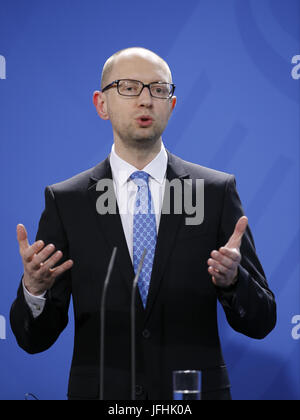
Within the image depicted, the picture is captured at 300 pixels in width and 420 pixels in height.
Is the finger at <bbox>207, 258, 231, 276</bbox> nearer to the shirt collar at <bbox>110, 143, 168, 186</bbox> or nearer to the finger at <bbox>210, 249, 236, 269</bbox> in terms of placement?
the finger at <bbox>210, 249, 236, 269</bbox>

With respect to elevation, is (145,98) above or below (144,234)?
above

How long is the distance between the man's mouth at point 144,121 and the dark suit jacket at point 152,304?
0.77 ft

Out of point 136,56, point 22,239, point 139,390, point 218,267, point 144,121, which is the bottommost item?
point 139,390

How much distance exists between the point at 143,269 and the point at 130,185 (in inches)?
12.7

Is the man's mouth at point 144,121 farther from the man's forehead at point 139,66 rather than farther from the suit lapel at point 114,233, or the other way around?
the suit lapel at point 114,233

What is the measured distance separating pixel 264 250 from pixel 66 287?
122cm

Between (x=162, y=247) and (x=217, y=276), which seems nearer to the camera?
(x=217, y=276)

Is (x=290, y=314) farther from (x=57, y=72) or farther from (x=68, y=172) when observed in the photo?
(x=57, y=72)

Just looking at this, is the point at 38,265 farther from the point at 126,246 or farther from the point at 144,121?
the point at 144,121

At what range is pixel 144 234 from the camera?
2.17m

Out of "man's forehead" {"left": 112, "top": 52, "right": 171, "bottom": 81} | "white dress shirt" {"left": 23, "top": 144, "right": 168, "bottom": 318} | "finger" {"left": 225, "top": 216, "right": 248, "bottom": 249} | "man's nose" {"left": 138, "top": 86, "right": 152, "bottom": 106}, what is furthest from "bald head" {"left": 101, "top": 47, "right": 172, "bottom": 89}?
"finger" {"left": 225, "top": 216, "right": 248, "bottom": 249}

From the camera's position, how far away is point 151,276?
2.10 meters

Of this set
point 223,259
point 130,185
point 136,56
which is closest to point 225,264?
point 223,259
